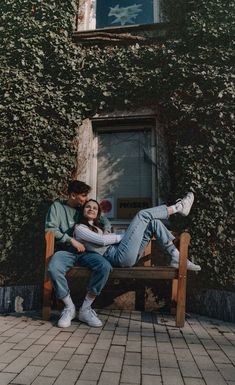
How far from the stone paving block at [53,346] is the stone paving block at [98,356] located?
324 mm

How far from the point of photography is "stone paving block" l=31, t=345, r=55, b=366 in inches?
107

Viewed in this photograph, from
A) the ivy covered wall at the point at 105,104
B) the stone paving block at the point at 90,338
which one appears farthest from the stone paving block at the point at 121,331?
the ivy covered wall at the point at 105,104

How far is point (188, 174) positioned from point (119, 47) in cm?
232

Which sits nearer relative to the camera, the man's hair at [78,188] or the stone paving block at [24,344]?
the stone paving block at [24,344]

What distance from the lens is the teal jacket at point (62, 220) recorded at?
163 inches

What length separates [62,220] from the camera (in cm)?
439

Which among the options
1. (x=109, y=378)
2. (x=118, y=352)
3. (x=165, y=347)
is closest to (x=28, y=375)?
(x=109, y=378)

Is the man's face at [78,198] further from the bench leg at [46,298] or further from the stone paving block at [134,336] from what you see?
the stone paving block at [134,336]

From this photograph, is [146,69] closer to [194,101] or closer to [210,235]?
[194,101]

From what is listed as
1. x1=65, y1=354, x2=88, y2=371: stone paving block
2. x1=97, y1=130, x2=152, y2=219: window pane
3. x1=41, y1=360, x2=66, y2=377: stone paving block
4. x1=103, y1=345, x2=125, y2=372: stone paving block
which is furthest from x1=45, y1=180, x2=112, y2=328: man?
x1=97, y1=130, x2=152, y2=219: window pane

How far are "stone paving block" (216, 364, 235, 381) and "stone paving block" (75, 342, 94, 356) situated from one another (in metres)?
1.05

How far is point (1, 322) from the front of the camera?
3959 mm

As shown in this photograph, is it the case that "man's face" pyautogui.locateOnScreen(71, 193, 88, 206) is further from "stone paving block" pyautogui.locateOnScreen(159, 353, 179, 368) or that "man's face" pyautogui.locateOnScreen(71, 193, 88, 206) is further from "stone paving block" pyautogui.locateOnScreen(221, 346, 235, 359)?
"stone paving block" pyautogui.locateOnScreen(221, 346, 235, 359)

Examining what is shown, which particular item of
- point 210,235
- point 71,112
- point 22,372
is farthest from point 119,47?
point 22,372
